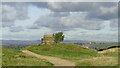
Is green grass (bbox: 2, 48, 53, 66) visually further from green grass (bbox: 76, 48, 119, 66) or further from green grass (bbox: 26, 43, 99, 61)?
green grass (bbox: 26, 43, 99, 61)

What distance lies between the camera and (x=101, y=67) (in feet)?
57.3

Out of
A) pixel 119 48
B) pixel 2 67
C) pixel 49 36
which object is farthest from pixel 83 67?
pixel 49 36

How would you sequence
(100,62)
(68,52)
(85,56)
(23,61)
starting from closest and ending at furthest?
(100,62), (23,61), (85,56), (68,52)

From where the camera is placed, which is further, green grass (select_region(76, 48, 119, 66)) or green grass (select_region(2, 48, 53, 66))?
green grass (select_region(2, 48, 53, 66))

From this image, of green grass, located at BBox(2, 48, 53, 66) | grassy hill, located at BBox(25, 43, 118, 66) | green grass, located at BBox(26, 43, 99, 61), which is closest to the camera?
green grass, located at BBox(2, 48, 53, 66)

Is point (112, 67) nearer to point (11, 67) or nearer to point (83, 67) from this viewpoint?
point (83, 67)

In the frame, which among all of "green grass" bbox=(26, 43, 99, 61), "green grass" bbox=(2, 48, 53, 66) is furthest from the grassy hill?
"green grass" bbox=(2, 48, 53, 66)

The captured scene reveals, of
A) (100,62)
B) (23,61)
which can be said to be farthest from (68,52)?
(100,62)

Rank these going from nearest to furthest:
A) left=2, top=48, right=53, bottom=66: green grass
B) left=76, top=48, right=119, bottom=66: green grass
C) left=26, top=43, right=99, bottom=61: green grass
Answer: left=76, top=48, right=119, bottom=66: green grass
left=2, top=48, right=53, bottom=66: green grass
left=26, top=43, right=99, bottom=61: green grass

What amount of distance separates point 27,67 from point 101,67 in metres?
7.29

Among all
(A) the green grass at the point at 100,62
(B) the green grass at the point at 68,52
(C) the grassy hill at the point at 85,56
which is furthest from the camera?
(B) the green grass at the point at 68,52

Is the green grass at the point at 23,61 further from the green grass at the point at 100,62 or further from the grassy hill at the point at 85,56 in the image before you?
the grassy hill at the point at 85,56

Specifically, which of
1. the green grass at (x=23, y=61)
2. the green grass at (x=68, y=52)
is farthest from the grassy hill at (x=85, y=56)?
the green grass at (x=23, y=61)

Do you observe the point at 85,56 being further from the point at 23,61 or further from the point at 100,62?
the point at 23,61
